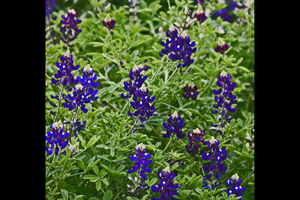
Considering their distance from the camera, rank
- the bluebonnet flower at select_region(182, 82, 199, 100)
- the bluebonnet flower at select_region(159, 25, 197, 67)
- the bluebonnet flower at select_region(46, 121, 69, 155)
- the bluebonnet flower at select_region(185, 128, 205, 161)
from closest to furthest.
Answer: the bluebonnet flower at select_region(46, 121, 69, 155) → the bluebonnet flower at select_region(185, 128, 205, 161) → the bluebonnet flower at select_region(159, 25, 197, 67) → the bluebonnet flower at select_region(182, 82, 199, 100)

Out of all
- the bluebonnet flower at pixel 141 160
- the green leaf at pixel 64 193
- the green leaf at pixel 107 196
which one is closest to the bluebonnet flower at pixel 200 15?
the bluebonnet flower at pixel 141 160

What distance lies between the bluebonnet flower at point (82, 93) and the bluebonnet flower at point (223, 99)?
676mm

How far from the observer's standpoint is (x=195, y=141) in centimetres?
186

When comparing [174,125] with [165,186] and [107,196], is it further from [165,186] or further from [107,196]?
[107,196]

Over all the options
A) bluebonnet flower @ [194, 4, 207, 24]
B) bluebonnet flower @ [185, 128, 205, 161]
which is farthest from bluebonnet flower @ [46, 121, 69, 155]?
bluebonnet flower @ [194, 4, 207, 24]

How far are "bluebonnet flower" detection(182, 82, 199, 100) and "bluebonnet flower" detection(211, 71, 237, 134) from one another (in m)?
0.15

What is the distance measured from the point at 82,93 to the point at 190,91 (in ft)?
2.40

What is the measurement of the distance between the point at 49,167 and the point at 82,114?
0.29 metres

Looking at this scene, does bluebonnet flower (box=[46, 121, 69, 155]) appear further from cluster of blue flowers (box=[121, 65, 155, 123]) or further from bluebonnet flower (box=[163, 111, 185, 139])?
bluebonnet flower (box=[163, 111, 185, 139])

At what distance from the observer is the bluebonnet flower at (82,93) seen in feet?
5.34

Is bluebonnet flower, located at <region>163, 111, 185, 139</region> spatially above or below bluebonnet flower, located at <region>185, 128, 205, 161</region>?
above

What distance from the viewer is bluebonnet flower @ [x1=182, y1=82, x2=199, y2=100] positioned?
6.97 feet
